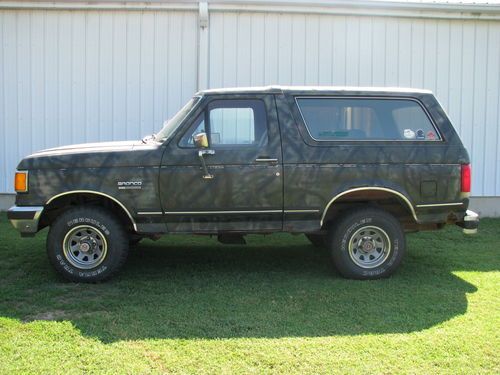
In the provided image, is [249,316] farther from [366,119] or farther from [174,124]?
[366,119]

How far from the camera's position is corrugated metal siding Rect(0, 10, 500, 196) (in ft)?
30.6

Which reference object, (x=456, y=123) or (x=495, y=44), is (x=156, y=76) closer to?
(x=456, y=123)

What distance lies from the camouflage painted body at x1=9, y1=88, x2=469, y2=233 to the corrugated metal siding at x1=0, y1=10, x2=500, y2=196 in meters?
3.86

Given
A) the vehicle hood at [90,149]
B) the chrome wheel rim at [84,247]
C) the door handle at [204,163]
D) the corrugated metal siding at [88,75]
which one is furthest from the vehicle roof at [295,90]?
the corrugated metal siding at [88,75]

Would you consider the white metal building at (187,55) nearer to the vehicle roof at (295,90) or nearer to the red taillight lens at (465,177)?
the vehicle roof at (295,90)

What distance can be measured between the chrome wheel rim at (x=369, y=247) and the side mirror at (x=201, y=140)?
1910mm

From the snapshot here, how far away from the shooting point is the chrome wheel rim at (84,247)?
551cm

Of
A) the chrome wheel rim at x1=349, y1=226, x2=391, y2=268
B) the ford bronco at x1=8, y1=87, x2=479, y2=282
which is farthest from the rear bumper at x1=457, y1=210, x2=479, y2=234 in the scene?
the chrome wheel rim at x1=349, y1=226, x2=391, y2=268

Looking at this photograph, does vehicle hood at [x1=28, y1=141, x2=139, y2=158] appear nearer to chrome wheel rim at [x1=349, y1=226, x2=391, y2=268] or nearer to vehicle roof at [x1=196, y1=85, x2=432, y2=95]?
vehicle roof at [x1=196, y1=85, x2=432, y2=95]

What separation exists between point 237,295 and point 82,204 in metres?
2.00

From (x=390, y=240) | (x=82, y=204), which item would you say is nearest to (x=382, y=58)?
(x=390, y=240)

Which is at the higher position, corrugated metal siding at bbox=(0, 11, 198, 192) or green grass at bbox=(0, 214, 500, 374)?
corrugated metal siding at bbox=(0, 11, 198, 192)

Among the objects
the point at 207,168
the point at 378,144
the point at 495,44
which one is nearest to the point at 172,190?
the point at 207,168

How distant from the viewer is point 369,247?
5.78m
